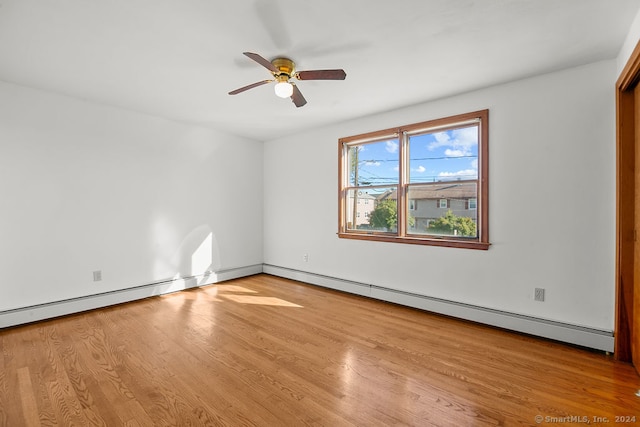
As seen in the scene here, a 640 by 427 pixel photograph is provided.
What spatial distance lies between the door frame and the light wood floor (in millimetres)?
302

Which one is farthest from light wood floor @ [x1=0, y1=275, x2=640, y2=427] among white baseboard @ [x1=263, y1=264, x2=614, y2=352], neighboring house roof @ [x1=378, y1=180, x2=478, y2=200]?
neighboring house roof @ [x1=378, y1=180, x2=478, y2=200]

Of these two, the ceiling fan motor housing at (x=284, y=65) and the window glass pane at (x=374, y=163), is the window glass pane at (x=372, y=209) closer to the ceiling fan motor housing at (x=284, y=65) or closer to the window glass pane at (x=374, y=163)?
the window glass pane at (x=374, y=163)

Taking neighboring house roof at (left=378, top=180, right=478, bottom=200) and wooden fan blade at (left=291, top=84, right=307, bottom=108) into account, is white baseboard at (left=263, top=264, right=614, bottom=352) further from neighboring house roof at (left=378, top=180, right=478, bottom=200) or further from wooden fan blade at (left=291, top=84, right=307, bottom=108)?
wooden fan blade at (left=291, top=84, right=307, bottom=108)

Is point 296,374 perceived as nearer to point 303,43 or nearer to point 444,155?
point 303,43

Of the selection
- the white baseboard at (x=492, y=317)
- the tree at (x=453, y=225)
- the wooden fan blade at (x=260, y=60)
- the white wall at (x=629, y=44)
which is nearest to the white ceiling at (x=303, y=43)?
the white wall at (x=629, y=44)

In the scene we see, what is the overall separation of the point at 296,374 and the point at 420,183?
2.70m

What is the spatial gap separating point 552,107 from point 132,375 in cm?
442

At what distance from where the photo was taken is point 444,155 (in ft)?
11.7

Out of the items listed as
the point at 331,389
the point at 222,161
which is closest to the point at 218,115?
the point at 222,161

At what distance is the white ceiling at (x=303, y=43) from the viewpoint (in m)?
1.95

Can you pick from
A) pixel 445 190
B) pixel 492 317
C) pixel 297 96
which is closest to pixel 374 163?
pixel 445 190

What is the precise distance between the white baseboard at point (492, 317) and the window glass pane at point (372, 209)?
2.88 ft

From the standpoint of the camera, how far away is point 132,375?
2.19m

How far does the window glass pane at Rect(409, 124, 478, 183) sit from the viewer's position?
11.0 ft
